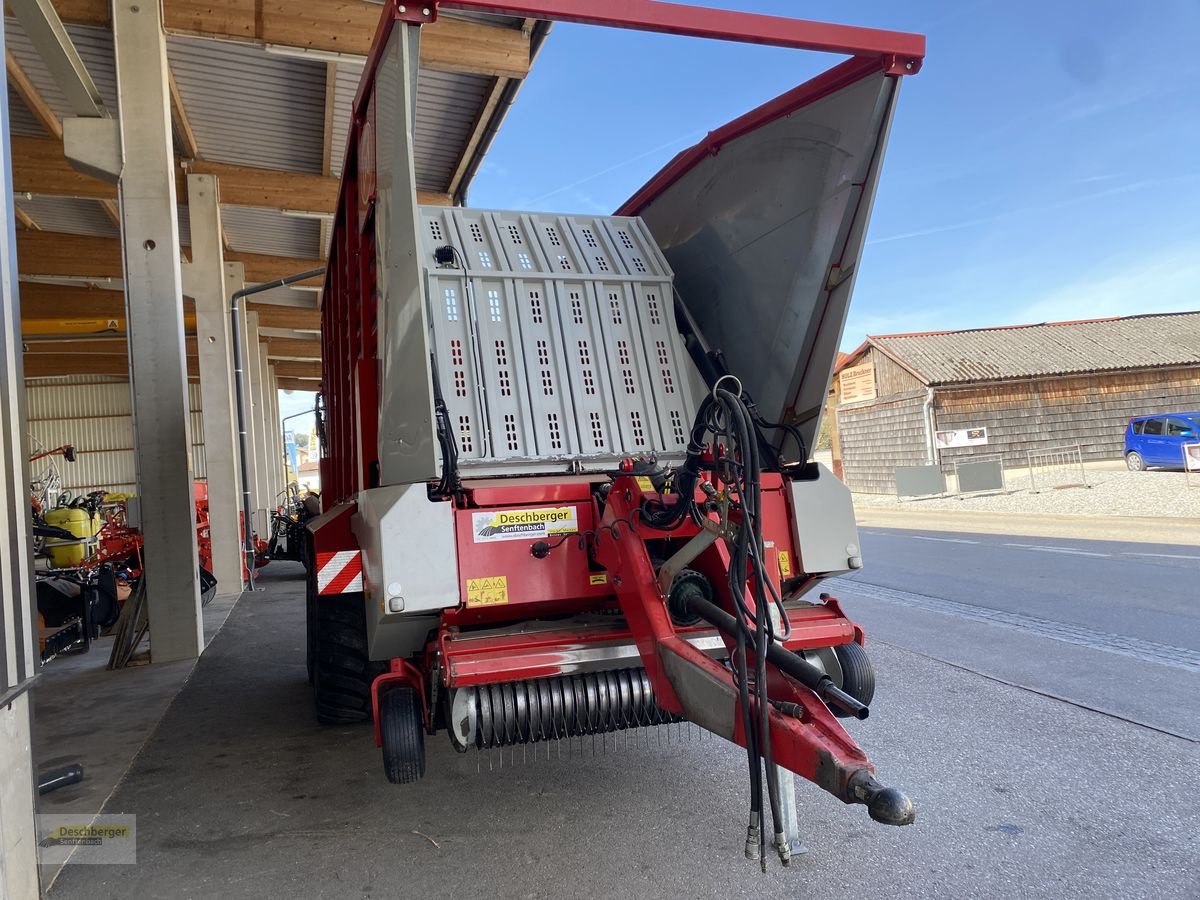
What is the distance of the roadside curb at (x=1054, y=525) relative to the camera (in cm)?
1281

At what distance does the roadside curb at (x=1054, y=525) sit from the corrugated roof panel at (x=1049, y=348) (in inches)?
340

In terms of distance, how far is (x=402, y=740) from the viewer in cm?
327

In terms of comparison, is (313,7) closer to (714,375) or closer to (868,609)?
(714,375)

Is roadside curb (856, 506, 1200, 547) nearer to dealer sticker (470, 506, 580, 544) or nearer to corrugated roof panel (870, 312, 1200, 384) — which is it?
corrugated roof panel (870, 312, 1200, 384)

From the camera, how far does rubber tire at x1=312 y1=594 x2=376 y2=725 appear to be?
15.6 feet

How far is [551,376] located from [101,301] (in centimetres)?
1729

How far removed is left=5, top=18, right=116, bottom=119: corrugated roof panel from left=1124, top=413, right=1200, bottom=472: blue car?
23003mm

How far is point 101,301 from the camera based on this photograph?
1802 centimetres

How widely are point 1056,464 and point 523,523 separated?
1096 inches

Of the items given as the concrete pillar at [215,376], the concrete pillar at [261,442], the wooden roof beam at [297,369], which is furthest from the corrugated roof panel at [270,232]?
the wooden roof beam at [297,369]

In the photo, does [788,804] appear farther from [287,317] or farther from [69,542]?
[287,317]

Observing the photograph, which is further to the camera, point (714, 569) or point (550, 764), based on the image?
point (550, 764)

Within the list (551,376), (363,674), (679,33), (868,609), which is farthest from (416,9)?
(868,609)

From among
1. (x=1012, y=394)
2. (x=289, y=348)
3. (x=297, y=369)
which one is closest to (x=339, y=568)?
(x=289, y=348)
